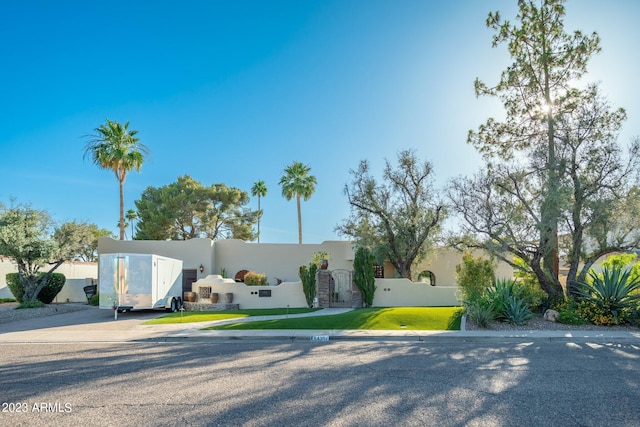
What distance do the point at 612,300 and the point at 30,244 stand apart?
24.8m

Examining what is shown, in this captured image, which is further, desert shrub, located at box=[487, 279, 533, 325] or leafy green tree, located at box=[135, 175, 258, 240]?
leafy green tree, located at box=[135, 175, 258, 240]

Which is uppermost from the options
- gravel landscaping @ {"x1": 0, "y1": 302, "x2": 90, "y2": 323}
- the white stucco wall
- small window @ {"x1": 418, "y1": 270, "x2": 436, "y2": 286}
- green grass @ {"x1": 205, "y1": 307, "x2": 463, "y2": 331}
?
the white stucco wall

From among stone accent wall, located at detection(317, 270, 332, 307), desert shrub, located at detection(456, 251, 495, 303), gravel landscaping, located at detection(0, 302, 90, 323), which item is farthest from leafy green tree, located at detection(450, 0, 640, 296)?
gravel landscaping, located at detection(0, 302, 90, 323)

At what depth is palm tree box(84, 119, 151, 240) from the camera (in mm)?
29219

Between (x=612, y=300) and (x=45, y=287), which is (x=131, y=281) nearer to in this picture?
(x=45, y=287)

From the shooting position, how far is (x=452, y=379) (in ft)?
23.1

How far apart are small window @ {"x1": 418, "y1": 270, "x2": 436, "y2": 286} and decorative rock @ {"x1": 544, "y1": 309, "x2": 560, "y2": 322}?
15749 mm

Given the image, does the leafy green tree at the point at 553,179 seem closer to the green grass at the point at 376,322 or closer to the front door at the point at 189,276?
the green grass at the point at 376,322

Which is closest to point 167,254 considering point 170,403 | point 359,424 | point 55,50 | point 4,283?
point 4,283

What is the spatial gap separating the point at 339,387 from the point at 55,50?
15.0 m

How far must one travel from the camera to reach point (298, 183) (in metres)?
40.7

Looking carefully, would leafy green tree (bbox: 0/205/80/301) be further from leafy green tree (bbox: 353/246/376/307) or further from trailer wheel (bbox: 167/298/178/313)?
leafy green tree (bbox: 353/246/376/307)

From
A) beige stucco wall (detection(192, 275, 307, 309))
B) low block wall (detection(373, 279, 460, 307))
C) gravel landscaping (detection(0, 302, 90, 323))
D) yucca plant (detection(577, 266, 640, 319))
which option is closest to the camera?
yucca plant (detection(577, 266, 640, 319))

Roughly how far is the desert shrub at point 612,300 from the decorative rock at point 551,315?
2.57ft
